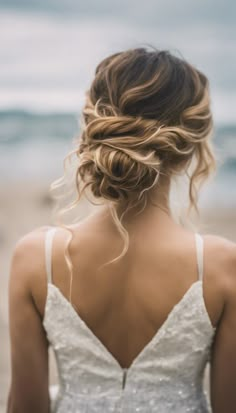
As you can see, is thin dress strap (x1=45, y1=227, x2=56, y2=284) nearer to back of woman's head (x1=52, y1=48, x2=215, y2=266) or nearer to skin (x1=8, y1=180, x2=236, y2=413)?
skin (x1=8, y1=180, x2=236, y2=413)

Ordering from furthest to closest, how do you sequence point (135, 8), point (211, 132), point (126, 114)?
1. point (135, 8)
2. point (211, 132)
3. point (126, 114)

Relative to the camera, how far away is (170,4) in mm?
17234

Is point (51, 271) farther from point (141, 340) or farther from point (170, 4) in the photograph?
point (170, 4)

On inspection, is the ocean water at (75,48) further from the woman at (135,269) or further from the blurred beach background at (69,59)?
the woman at (135,269)

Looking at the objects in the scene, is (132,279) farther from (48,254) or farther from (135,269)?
(48,254)

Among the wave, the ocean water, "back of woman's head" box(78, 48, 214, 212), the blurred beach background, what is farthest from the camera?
the wave

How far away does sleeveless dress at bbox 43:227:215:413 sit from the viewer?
1.86 metres

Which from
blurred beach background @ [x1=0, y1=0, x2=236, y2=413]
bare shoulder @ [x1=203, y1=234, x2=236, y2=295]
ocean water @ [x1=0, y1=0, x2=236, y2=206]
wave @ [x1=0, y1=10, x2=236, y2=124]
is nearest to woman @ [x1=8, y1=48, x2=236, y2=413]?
bare shoulder @ [x1=203, y1=234, x2=236, y2=295]

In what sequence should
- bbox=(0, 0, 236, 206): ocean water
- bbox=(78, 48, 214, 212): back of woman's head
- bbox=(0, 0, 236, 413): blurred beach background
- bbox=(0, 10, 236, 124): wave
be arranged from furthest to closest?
bbox=(0, 10, 236, 124): wave, bbox=(0, 0, 236, 206): ocean water, bbox=(0, 0, 236, 413): blurred beach background, bbox=(78, 48, 214, 212): back of woman's head

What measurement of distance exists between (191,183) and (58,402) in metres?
0.68

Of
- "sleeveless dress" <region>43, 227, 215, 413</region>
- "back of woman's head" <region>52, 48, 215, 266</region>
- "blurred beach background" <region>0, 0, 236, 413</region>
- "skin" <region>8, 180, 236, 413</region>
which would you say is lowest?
"blurred beach background" <region>0, 0, 236, 413</region>

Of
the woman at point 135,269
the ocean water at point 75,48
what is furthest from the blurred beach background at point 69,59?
the woman at point 135,269

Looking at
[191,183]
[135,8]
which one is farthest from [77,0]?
[191,183]

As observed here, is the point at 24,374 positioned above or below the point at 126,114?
below
